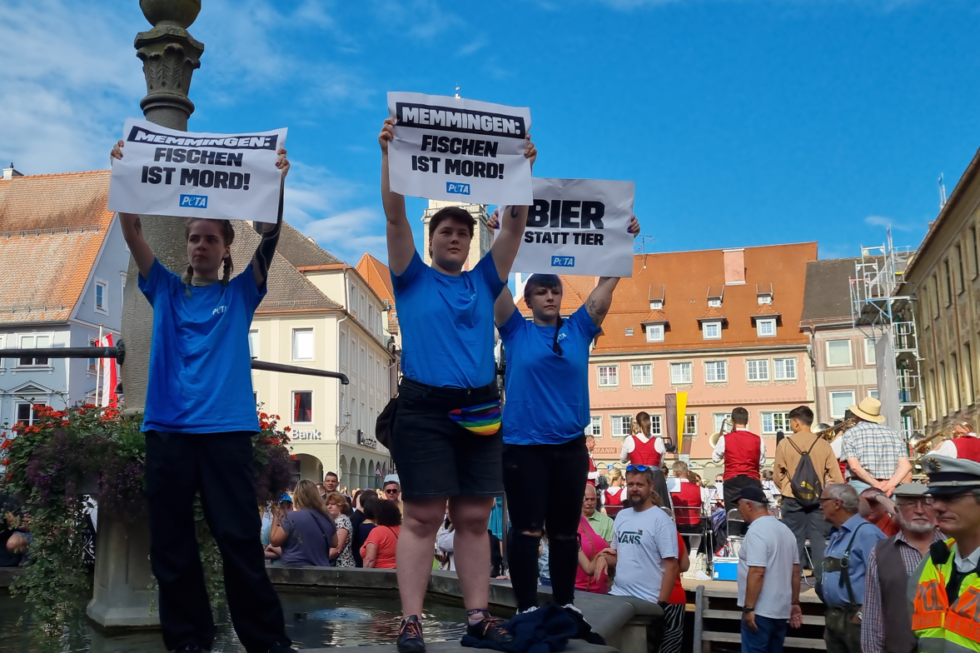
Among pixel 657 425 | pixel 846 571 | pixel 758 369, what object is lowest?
pixel 846 571

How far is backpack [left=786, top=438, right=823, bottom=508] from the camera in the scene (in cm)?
1088

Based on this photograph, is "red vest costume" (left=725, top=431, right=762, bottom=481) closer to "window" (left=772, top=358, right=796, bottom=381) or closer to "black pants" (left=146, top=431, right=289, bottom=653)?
"black pants" (left=146, top=431, right=289, bottom=653)

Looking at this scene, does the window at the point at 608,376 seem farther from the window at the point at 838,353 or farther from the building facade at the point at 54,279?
the building facade at the point at 54,279

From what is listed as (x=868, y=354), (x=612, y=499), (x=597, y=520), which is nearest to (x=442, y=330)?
(x=597, y=520)

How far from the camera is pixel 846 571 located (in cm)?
729

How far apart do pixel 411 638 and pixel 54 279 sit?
4687 cm

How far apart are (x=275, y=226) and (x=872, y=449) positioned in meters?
8.23

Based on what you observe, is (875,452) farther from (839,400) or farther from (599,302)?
(839,400)

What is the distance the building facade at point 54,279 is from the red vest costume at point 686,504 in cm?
3329

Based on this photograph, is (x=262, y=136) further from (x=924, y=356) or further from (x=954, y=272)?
(x=924, y=356)

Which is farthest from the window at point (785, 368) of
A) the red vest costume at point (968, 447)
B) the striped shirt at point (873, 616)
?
the striped shirt at point (873, 616)

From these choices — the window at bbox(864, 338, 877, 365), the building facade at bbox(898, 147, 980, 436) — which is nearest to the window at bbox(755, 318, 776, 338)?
the window at bbox(864, 338, 877, 365)

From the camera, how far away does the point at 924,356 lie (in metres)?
43.5

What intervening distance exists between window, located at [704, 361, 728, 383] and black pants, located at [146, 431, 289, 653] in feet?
205
